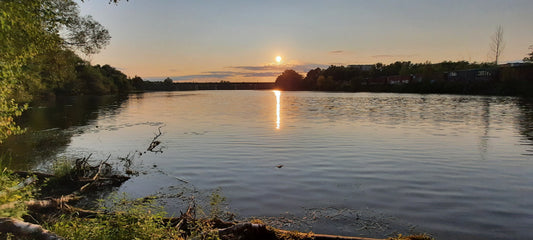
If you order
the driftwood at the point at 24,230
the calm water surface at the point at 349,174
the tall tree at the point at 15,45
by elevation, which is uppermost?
the tall tree at the point at 15,45

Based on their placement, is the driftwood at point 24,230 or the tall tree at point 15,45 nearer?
the driftwood at point 24,230

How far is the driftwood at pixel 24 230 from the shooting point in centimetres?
684

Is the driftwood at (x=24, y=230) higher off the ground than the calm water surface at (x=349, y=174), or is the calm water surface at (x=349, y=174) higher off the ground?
the driftwood at (x=24, y=230)

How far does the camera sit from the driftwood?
6844 millimetres

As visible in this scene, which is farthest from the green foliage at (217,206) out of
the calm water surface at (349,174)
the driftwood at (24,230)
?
the driftwood at (24,230)

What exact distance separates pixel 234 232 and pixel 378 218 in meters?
6.48

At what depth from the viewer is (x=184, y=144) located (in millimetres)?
28797

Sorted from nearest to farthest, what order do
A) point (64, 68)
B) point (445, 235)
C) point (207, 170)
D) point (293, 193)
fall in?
point (445, 235), point (293, 193), point (207, 170), point (64, 68)

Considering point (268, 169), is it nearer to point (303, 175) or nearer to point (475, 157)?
point (303, 175)

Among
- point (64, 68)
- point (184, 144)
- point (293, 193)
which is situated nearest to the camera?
point (293, 193)

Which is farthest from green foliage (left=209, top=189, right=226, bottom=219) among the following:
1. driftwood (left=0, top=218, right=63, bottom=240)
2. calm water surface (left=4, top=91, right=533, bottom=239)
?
driftwood (left=0, top=218, right=63, bottom=240)

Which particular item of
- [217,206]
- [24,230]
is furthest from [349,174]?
[24,230]

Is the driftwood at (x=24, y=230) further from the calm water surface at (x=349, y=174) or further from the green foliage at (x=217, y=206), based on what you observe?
the calm water surface at (x=349, y=174)

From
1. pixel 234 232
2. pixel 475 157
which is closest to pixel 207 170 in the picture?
pixel 234 232
